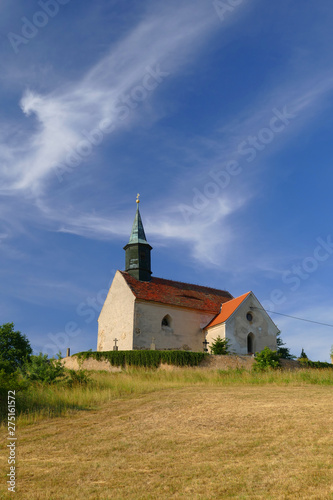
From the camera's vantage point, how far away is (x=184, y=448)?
1084cm

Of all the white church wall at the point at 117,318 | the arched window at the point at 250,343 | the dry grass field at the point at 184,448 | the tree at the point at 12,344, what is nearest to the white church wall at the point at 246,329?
the arched window at the point at 250,343

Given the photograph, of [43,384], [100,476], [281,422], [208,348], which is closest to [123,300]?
[208,348]

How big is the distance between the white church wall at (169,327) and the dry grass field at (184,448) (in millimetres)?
17981

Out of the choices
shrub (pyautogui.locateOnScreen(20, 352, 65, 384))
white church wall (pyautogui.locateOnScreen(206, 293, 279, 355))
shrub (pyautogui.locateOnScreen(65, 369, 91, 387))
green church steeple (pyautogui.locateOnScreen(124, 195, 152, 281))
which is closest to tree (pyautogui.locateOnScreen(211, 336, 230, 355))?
white church wall (pyautogui.locateOnScreen(206, 293, 279, 355))

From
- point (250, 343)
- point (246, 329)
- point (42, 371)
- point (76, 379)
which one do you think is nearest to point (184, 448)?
point (76, 379)

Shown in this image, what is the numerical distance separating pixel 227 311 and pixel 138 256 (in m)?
8.82

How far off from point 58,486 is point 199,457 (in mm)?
2999

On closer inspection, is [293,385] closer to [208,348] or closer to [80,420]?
[80,420]

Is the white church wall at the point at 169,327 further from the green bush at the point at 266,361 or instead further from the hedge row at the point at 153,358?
the green bush at the point at 266,361

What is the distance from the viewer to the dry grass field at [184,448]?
8383 mm

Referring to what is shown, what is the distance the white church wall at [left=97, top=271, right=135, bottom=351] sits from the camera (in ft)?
120

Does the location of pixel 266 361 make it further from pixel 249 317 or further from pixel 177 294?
pixel 177 294

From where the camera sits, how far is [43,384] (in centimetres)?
1967

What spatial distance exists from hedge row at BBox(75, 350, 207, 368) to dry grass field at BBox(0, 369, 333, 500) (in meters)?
13.3
